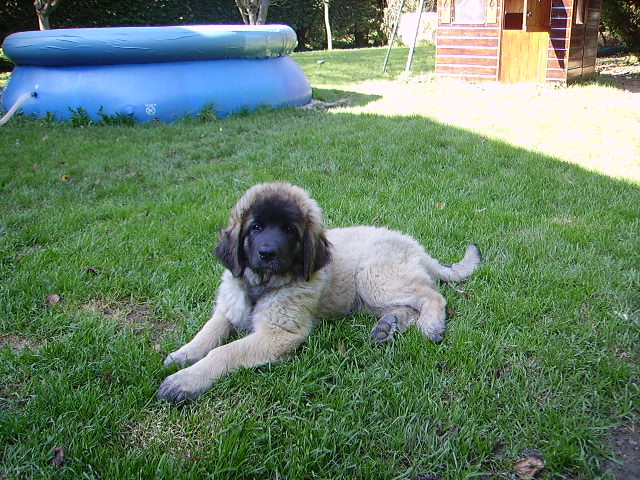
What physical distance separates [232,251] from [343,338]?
75 centimetres

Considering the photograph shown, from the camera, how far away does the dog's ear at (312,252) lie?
2.75 metres

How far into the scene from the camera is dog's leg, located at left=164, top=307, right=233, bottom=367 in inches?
104

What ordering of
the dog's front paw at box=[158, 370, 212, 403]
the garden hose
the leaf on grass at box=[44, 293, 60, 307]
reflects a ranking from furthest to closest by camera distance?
the garden hose, the leaf on grass at box=[44, 293, 60, 307], the dog's front paw at box=[158, 370, 212, 403]

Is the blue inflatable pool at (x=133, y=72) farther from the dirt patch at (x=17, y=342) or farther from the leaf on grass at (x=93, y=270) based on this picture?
the dirt patch at (x=17, y=342)

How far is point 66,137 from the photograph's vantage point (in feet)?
24.2

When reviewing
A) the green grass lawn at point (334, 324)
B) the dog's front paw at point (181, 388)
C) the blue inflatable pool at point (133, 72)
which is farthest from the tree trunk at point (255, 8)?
the dog's front paw at point (181, 388)

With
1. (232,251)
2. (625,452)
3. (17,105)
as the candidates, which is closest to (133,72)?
(17,105)

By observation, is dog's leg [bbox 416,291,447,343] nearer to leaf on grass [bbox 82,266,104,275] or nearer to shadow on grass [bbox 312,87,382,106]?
leaf on grass [bbox 82,266,104,275]

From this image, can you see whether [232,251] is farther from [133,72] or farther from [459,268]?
[133,72]

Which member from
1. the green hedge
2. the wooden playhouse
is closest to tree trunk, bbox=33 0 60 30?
the green hedge

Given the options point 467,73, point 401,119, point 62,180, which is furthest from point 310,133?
point 467,73

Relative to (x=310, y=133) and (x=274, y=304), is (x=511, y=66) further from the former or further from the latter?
(x=274, y=304)

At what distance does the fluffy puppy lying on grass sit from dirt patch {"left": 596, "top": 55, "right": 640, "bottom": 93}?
35.6ft

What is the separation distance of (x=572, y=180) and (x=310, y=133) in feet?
11.0
